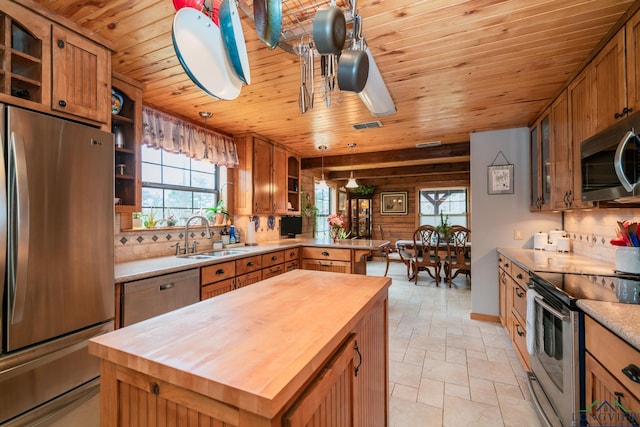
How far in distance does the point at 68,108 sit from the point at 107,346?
1.54m

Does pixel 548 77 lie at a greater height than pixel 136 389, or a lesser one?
greater

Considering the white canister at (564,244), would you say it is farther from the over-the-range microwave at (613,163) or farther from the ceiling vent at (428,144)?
the ceiling vent at (428,144)

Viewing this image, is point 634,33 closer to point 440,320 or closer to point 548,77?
point 548,77

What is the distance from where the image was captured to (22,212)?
4.43 feet

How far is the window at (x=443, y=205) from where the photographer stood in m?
7.84

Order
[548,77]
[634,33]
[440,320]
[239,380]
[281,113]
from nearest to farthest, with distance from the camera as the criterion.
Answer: [239,380] < [634,33] < [548,77] < [281,113] < [440,320]

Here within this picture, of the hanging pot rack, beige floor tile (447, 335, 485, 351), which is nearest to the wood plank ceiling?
the hanging pot rack

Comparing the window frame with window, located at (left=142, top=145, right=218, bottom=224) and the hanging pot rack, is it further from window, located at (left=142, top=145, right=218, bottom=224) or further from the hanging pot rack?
the hanging pot rack

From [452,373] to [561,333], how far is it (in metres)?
1.12

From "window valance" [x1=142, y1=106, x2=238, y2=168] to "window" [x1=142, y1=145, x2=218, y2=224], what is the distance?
0.47 ft

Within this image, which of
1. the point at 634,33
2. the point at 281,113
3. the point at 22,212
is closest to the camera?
the point at 22,212

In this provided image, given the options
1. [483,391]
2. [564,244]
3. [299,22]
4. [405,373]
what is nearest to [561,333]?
[483,391]

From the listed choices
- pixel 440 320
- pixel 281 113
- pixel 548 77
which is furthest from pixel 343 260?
pixel 548 77

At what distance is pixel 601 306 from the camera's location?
126cm
